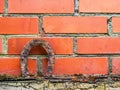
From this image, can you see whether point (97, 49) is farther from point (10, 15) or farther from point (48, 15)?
Answer: point (10, 15)

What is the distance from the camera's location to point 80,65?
4.58ft

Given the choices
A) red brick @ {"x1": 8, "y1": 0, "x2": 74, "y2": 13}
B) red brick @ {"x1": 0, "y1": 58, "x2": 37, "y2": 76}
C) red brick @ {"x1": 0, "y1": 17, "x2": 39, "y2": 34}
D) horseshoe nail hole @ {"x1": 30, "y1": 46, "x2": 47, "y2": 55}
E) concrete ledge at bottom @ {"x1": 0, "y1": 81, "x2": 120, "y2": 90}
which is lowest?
concrete ledge at bottom @ {"x1": 0, "y1": 81, "x2": 120, "y2": 90}

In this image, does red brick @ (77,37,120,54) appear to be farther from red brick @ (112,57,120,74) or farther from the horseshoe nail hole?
the horseshoe nail hole

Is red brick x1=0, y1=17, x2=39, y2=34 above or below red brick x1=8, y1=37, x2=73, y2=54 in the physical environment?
above

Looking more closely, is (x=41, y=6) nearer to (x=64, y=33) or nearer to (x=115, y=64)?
(x=64, y=33)

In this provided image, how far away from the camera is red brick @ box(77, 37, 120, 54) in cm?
140

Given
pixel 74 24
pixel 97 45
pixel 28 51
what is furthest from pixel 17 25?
pixel 97 45

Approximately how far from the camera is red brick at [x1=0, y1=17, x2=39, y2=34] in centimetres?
139

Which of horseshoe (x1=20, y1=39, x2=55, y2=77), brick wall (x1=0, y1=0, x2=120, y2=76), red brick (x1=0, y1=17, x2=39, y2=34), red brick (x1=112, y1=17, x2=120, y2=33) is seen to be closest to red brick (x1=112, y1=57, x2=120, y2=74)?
brick wall (x1=0, y1=0, x2=120, y2=76)

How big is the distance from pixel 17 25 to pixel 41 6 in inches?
5.4

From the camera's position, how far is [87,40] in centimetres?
140

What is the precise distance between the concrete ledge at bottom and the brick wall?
6 centimetres

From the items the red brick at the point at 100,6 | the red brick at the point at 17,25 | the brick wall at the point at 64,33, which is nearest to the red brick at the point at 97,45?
the brick wall at the point at 64,33

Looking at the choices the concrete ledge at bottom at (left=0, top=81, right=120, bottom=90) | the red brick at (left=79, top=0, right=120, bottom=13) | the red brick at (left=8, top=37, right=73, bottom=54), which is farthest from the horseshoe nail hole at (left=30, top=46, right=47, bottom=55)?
the red brick at (left=79, top=0, right=120, bottom=13)
